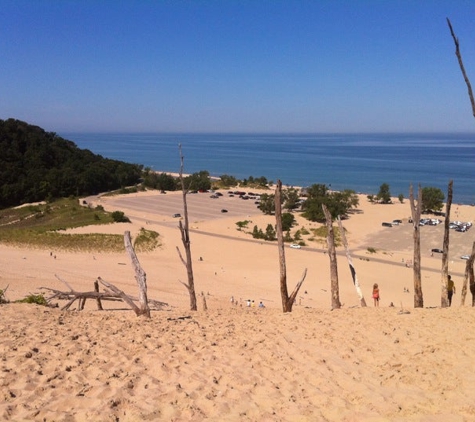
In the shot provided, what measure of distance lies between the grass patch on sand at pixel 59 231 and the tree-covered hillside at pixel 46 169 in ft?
30.9

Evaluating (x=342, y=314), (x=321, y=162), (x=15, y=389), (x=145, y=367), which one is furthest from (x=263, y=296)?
(x=321, y=162)

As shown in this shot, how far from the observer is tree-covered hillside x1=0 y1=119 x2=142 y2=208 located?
6097cm

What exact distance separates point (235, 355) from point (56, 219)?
42683 mm

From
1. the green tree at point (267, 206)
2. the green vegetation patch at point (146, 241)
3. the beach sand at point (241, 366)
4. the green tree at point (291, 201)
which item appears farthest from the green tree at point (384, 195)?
the beach sand at point (241, 366)

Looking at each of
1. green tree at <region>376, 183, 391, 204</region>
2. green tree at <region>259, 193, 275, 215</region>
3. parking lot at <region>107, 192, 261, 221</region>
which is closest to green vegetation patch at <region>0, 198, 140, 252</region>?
parking lot at <region>107, 192, 261, 221</region>

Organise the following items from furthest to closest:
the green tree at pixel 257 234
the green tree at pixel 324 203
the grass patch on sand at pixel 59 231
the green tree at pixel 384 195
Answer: the green tree at pixel 384 195
the green tree at pixel 324 203
the green tree at pixel 257 234
the grass patch on sand at pixel 59 231

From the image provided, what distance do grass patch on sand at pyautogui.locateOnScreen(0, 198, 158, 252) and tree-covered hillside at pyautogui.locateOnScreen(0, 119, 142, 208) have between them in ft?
30.9

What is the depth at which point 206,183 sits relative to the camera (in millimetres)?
78250

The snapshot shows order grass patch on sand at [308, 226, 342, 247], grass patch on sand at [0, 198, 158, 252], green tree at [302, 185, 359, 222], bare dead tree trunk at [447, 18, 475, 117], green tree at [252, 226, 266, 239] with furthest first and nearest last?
green tree at [302, 185, 359, 222], green tree at [252, 226, 266, 239], grass patch on sand at [308, 226, 342, 247], grass patch on sand at [0, 198, 158, 252], bare dead tree trunk at [447, 18, 475, 117]

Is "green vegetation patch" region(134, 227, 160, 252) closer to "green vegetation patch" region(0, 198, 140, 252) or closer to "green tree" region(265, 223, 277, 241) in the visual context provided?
"green vegetation patch" region(0, 198, 140, 252)

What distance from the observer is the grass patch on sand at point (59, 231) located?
34656 millimetres

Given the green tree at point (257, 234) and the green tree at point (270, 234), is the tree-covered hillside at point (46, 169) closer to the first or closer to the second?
the green tree at point (257, 234)

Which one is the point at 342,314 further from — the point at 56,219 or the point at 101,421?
the point at 56,219

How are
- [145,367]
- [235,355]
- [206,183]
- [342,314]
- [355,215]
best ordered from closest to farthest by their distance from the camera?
[145,367]
[235,355]
[342,314]
[355,215]
[206,183]
